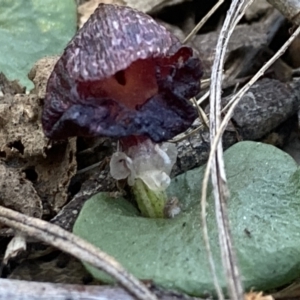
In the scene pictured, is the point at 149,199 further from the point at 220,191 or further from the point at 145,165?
the point at 220,191

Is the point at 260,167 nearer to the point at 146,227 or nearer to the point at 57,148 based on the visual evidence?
the point at 146,227

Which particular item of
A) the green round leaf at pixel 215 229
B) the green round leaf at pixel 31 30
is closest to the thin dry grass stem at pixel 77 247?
the green round leaf at pixel 215 229

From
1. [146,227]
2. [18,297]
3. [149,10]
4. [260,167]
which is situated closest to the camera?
[18,297]

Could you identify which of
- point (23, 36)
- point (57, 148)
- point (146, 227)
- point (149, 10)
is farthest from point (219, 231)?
point (149, 10)

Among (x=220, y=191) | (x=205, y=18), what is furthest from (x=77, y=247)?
(x=205, y=18)

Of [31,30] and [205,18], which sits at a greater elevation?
[205,18]

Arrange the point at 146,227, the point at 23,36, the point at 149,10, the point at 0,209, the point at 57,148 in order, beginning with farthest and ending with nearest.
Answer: the point at 149,10 < the point at 23,36 < the point at 57,148 < the point at 146,227 < the point at 0,209

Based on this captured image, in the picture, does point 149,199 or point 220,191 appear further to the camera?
point 149,199
